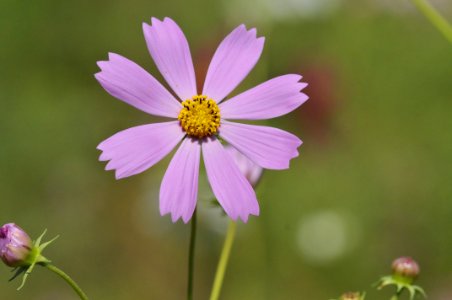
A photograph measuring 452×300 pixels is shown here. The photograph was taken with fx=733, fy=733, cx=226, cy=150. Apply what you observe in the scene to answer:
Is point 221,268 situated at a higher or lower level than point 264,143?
lower

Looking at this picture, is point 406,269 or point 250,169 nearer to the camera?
point 406,269

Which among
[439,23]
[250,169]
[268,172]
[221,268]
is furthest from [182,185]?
[268,172]

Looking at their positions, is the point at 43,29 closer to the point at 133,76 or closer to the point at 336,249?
the point at 336,249

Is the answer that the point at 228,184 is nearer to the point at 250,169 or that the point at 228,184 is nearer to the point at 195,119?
the point at 195,119

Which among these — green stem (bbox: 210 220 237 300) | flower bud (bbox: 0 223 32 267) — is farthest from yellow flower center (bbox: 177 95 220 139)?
flower bud (bbox: 0 223 32 267)

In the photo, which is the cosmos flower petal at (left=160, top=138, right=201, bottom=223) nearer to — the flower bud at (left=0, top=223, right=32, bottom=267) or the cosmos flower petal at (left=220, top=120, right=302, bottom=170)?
the cosmos flower petal at (left=220, top=120, right=302, bottom=170)

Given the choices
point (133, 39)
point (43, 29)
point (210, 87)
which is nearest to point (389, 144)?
point (133, 39)

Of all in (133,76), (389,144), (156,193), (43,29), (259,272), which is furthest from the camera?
(43,29)
